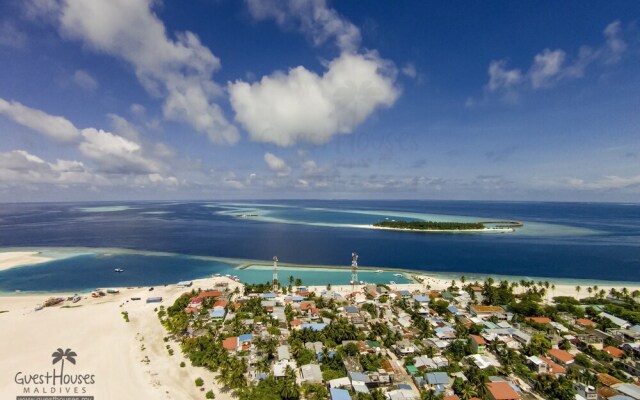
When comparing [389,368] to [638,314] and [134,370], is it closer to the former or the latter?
[134,370]

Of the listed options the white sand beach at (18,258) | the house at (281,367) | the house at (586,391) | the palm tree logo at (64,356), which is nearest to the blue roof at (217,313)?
the house at (281,367)

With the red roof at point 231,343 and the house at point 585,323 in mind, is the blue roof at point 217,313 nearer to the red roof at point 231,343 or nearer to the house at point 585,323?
the red roof at point 231,343

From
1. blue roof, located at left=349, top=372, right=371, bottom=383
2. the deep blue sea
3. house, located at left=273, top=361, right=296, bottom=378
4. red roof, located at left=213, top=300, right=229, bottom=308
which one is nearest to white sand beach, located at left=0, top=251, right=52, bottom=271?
the deep blue sea

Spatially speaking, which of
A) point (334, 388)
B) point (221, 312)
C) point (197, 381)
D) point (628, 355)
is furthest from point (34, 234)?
point (628, 355)

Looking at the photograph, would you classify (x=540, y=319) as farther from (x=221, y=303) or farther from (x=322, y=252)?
(x=322, y=252)

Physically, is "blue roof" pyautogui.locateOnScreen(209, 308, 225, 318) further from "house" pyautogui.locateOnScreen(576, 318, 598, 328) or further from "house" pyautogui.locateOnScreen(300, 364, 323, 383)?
"house" pyautogui.locateOnScreen(576, 318, 598, 328)
